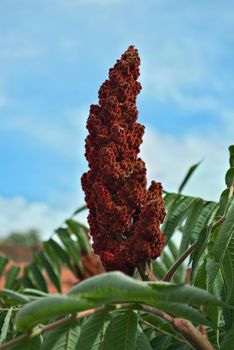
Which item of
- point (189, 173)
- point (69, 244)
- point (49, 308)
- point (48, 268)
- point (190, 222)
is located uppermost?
point (189, 173)

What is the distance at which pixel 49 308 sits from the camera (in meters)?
1.89

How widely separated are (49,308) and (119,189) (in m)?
0.97

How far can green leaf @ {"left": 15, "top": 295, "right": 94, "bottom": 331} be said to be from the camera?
188 centimetres

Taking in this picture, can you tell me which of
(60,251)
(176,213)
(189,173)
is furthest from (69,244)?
(176,213)

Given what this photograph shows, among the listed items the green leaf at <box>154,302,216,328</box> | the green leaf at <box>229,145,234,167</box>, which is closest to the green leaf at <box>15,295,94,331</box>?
the green leaf at <box>154,302,216,328</box>

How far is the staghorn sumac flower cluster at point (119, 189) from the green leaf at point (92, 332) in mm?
276

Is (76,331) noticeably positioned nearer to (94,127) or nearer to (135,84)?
(94,127)

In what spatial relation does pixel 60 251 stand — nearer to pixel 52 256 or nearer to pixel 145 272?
pixel 52 256

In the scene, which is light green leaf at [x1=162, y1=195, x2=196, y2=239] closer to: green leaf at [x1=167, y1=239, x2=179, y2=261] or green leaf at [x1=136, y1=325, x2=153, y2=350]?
green leaf at [x1=136, y1=325, x2=153, y2=350]

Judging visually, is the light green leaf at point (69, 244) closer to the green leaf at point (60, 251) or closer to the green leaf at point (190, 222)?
the green leaf at point (60, 251)

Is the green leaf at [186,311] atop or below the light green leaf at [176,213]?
below

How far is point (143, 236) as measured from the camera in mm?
2674

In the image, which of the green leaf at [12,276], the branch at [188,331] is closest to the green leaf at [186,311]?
the branch at [188,331]

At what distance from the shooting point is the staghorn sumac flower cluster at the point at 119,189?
2686mm
